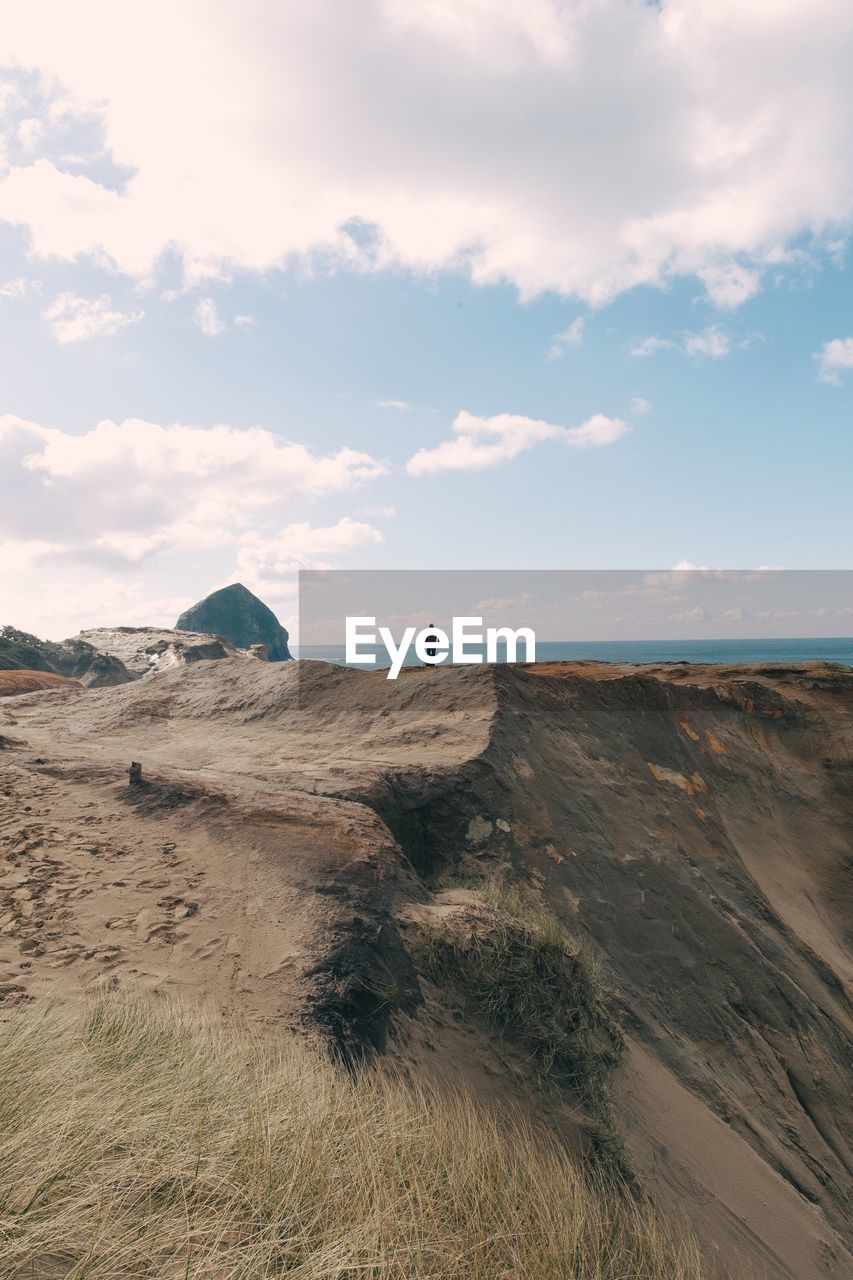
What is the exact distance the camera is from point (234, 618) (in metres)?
62.7

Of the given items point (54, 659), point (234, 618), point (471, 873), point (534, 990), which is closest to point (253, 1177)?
point (534, 990)

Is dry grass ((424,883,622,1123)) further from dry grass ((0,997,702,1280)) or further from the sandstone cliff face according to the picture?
the sandstone cliff face

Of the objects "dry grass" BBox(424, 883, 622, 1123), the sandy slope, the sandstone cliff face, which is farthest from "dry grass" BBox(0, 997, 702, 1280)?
the sandstone cliff face

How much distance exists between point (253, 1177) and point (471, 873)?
4.18 meters

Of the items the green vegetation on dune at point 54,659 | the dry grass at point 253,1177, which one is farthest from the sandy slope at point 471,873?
the green vegetation on dune at point 54,659

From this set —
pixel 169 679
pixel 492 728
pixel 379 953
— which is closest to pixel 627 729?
pixel 492 728

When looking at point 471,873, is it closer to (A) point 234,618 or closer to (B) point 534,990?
(B) point 534,990

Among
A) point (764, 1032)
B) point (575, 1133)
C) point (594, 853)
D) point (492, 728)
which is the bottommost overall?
point (764, 1032)

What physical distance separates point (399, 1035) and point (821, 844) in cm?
1000

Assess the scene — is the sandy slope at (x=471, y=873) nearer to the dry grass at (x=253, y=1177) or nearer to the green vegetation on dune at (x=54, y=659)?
the dry grass at (x=253, y=1177)

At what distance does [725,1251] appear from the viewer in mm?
3816

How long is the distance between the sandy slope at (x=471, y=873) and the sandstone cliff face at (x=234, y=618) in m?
50.7

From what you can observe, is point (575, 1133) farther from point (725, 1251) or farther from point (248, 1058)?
point (248, 1058)

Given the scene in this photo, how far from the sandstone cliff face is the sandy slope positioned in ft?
166
